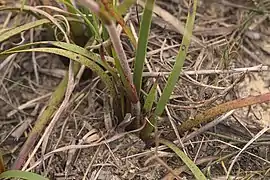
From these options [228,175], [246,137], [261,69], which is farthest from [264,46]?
[228,175]

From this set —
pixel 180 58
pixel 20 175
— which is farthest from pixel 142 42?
pixel 20 175

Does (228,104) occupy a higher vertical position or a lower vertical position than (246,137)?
higher

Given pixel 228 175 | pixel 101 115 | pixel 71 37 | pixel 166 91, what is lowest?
pixel 228 175

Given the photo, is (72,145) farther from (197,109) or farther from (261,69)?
(261,69)

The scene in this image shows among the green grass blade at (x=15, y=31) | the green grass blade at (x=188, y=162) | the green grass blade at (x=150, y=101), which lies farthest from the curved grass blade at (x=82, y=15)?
the green grass blade at (x=188, y=162)

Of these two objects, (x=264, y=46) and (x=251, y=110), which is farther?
(x=264, y=46)

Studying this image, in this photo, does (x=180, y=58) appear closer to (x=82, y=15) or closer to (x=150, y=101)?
(x=150, y=101)

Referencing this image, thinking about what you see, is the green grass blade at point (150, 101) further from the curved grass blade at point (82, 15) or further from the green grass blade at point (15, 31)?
the green grass blade at point (15, 31)
